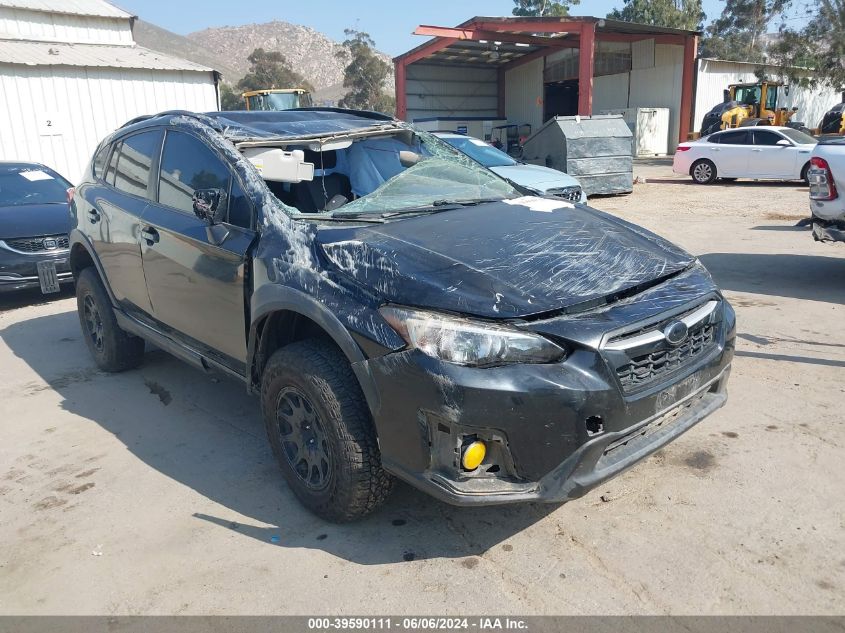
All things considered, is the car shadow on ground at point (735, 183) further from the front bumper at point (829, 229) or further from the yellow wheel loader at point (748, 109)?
the front bumper at point (829, 229)

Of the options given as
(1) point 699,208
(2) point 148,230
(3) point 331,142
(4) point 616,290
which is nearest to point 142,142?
(2) point 148,230

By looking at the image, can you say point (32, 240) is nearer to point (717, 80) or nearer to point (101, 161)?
point (101, 161)

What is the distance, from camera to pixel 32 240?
766cm

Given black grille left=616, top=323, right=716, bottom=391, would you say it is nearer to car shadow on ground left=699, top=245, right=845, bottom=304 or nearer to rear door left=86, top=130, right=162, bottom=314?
rear door left=86, top=130, right=162, bottom=314

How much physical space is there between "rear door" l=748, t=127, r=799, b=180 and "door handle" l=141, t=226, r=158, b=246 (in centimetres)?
1650

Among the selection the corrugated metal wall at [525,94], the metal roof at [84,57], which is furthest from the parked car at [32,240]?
the corrugated metal wall at [525,94]

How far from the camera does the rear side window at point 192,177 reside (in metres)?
3.59

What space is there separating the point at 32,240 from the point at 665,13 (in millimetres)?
59554

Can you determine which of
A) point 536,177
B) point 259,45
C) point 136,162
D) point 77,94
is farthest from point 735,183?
point 259,45

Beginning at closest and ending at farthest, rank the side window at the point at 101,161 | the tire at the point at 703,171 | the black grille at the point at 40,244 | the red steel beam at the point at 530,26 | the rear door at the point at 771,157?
the side window at the point at 101,161 → the black grille at the point at 40,244 → the rear door at the point at 771,157 → the tire at the point at 703,171 → the red steel beam at the point at 530,26

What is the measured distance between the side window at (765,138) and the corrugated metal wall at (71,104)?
540 inches

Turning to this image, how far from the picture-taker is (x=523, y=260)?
2.99 m

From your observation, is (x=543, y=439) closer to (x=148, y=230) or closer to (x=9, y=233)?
(x=148, y=230)
